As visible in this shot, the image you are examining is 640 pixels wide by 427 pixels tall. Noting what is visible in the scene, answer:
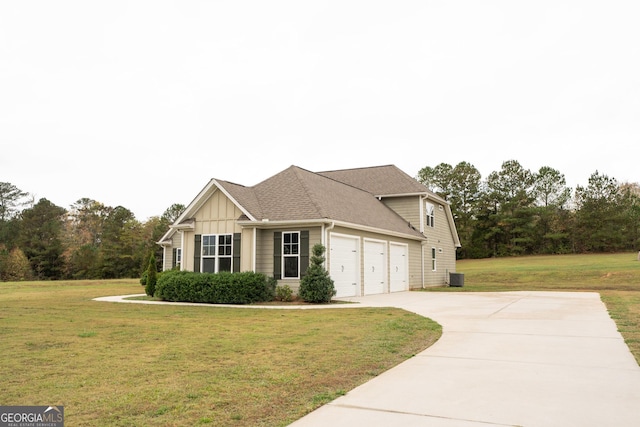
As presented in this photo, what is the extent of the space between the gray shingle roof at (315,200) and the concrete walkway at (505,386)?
9.19m

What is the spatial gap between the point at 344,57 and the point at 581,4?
8.24 metres

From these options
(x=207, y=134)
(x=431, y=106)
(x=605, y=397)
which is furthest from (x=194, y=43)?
(x=605, y=397)

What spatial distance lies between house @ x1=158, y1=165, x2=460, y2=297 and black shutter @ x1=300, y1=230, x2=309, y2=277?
1.4 inches

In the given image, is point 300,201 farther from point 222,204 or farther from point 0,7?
point 0,7

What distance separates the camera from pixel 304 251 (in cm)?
1666

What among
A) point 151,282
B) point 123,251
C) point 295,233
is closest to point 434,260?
point 295,233

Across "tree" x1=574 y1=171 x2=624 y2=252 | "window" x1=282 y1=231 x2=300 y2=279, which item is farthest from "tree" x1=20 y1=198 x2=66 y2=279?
"tree" x1=574 y1=171 x2=624 y2=252

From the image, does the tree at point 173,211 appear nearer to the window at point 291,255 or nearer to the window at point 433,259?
the window at point 433,259

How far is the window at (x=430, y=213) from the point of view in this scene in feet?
83.8

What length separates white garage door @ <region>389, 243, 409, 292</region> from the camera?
21641mm

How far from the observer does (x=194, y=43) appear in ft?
57.7

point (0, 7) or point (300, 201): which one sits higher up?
point (0, 7)

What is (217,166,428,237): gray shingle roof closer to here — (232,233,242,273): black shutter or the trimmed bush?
(232,233,242,273): black shutter

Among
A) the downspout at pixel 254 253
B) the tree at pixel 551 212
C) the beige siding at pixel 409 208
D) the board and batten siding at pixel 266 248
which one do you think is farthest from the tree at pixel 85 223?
the tree at pixel 551 212
